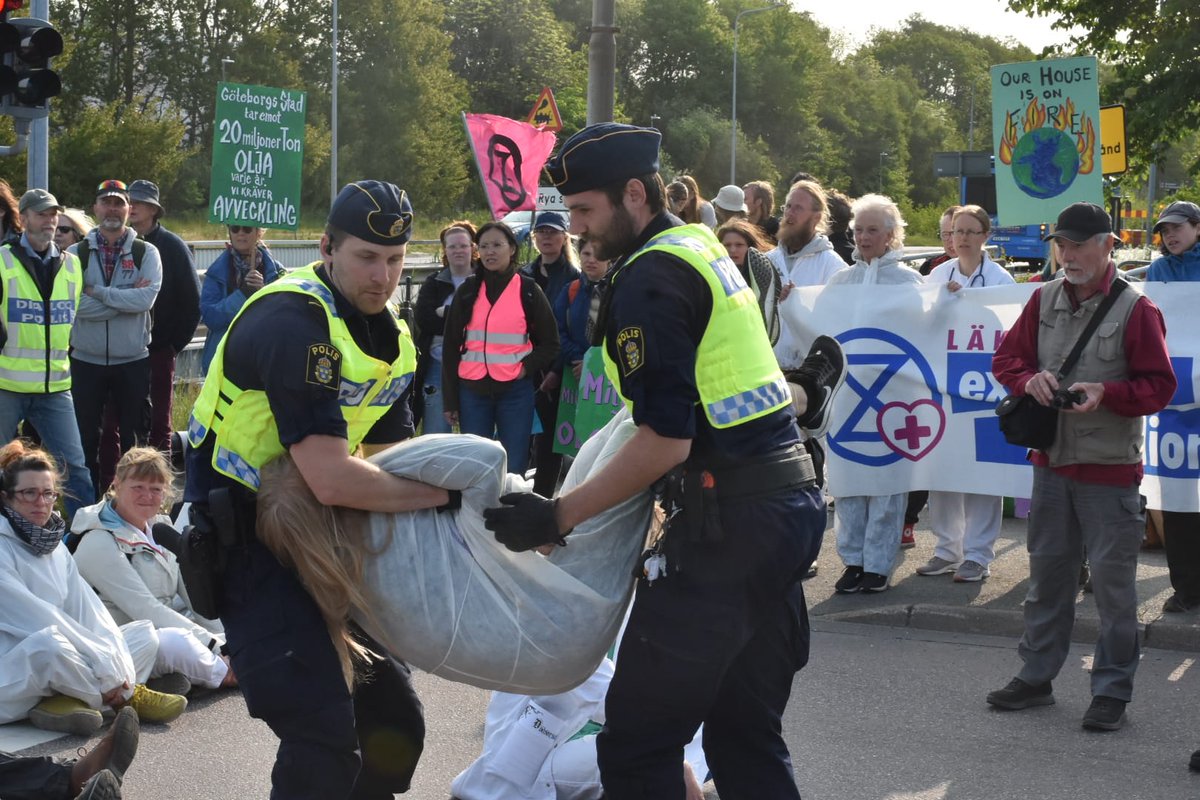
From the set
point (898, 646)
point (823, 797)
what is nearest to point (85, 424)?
point (898, 646)

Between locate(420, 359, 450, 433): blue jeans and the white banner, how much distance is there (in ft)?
8.29

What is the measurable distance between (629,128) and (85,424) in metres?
6.19

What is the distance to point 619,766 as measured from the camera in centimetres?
347

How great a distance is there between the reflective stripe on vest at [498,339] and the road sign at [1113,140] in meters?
7.33

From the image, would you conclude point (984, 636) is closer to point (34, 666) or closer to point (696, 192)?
point (696, 192)

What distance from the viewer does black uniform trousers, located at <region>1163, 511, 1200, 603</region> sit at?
718 cm

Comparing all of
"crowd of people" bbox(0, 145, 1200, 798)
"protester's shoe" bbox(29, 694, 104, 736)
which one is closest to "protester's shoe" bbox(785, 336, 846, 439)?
"crowd of people" bbox(0, 145, 1200, 798)

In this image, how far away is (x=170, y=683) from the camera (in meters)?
5.96

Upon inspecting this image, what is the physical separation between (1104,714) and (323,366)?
3621mm

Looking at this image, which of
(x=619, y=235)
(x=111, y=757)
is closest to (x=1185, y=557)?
(x=619, y=235)

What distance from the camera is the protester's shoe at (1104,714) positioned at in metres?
5.62

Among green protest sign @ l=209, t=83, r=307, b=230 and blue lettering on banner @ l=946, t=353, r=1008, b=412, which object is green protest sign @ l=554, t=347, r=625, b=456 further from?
green protest sign @ l=209, t=83, r=307, b=230

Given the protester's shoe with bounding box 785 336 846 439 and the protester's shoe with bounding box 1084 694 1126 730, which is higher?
the protester's shoe with bounding box 785 336 846 439

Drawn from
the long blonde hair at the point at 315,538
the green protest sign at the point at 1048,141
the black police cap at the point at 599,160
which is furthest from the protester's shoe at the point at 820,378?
the green protest sign at the point at 1048,141
